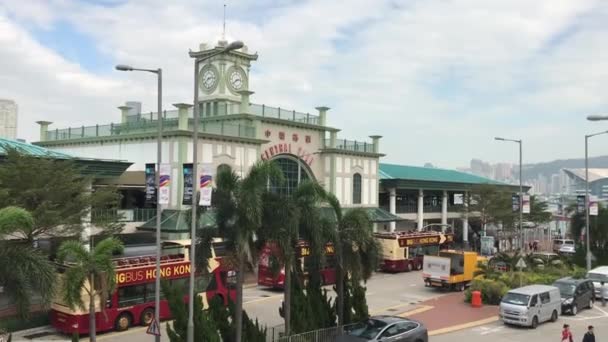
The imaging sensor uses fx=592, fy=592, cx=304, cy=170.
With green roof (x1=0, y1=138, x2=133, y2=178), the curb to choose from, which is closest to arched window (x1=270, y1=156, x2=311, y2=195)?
green roof (x1=0, y1=138, x2=133, y2=178)

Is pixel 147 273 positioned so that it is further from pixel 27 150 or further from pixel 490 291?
pixel 490 291

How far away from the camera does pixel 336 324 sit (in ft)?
72.9

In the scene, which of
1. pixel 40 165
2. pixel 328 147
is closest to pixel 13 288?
pixel 40 165

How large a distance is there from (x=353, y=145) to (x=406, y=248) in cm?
1141

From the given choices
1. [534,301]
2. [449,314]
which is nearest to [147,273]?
[449,314]

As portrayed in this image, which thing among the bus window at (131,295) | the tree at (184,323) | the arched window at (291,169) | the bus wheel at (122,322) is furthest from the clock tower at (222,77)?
the tree at (184,323)

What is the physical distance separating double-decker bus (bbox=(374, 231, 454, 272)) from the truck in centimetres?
611

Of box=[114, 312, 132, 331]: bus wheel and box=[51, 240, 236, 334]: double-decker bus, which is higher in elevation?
box=[51, 240, 236, 334]: double-decker bus

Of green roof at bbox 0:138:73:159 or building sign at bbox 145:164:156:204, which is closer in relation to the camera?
building sign at bbox 145:164:156:204

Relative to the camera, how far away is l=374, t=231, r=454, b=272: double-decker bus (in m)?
42.8

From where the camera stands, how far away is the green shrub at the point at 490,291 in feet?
102

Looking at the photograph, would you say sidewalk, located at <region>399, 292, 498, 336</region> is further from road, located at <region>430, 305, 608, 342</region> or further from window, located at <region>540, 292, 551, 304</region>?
window, located at <region>540, 292, 551, 304</region>

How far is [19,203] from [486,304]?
913 inches

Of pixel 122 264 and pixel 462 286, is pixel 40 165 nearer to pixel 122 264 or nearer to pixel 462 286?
pixel 122 264
